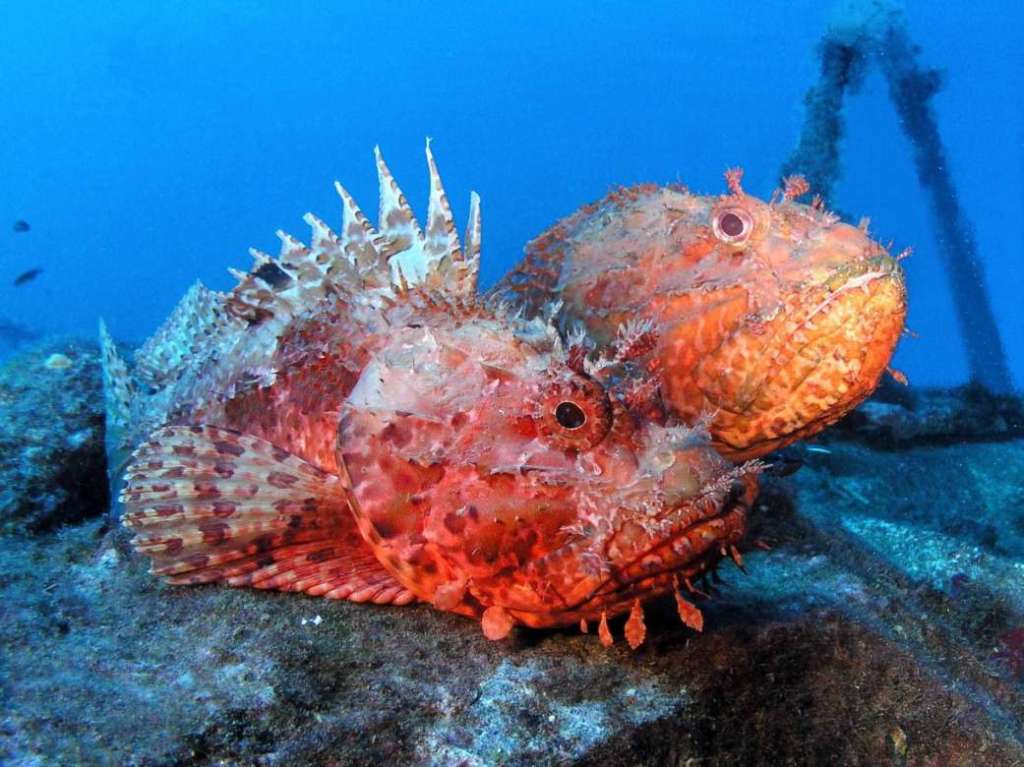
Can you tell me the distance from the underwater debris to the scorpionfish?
1412cm

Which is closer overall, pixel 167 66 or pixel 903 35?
pixel 903 35

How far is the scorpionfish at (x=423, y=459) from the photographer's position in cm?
268

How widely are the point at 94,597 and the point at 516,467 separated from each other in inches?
91.5

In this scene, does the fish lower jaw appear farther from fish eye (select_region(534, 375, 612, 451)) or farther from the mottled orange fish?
the mottled orange fish

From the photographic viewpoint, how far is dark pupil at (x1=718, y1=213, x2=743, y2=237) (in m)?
4.50

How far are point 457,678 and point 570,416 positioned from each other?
48.1 inches

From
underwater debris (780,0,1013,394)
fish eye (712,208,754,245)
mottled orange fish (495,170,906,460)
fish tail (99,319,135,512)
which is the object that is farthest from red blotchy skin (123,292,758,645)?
underwater debris (780,0,1013,394)

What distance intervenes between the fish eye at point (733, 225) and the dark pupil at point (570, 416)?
7.73 ft

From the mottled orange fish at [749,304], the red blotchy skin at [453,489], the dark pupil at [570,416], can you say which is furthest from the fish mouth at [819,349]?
the dark pupil at [570,416]

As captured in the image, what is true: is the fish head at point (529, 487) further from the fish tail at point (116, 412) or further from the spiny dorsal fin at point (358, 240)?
the fish tail at point (116, 412)

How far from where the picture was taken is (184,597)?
3193 millimetres

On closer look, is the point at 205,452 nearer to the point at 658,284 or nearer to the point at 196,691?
the point at 196,691

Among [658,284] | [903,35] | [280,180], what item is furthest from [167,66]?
[658,284]

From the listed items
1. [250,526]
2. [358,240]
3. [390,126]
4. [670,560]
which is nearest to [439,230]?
[358,240]
